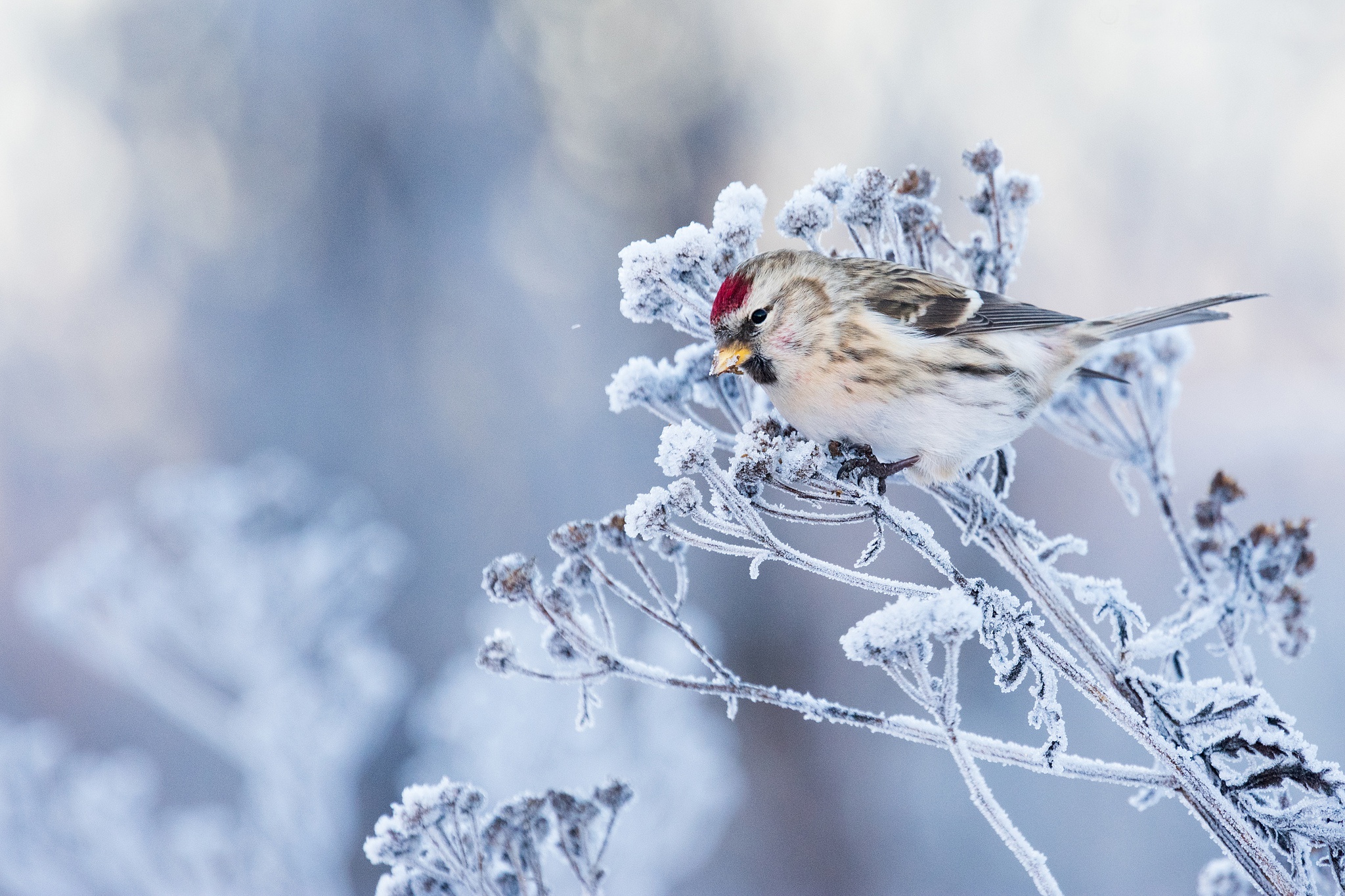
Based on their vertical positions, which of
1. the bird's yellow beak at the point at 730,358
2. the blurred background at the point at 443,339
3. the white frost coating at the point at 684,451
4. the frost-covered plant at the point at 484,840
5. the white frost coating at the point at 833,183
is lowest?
the frost-covered plant at the point at 484,840

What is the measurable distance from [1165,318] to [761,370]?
35cm

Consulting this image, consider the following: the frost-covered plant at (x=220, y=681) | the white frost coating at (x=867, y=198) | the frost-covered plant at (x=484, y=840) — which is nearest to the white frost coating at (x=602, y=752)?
the frost-covered plant at (x=220, y=681)

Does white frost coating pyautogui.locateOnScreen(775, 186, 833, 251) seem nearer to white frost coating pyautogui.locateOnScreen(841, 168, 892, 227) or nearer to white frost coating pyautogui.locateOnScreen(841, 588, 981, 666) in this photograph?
white frost coating pyautogui.locateOnScreen(841, 168, 892, 227)

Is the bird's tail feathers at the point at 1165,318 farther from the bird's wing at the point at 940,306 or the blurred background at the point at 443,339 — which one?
the blurred background at the point at 443,339

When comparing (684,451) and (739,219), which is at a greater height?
(739,219)

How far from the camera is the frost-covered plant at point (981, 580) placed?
49 cm

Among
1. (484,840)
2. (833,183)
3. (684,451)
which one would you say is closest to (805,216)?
(833,183)

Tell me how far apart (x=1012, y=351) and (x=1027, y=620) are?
1.26 ft

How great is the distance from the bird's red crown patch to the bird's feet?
0.14 metres

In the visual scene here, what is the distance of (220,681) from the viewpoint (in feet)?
5.81

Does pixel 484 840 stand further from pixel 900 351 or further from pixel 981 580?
pixel 900 351

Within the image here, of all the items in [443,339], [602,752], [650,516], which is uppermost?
[443,339]

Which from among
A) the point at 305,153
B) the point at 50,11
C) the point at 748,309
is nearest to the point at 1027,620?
the point at 748,309

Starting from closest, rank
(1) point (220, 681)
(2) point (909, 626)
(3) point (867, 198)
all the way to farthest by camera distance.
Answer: (2) point (909, 626) < (3) point (867, 198) < (1) point (220, 681)
